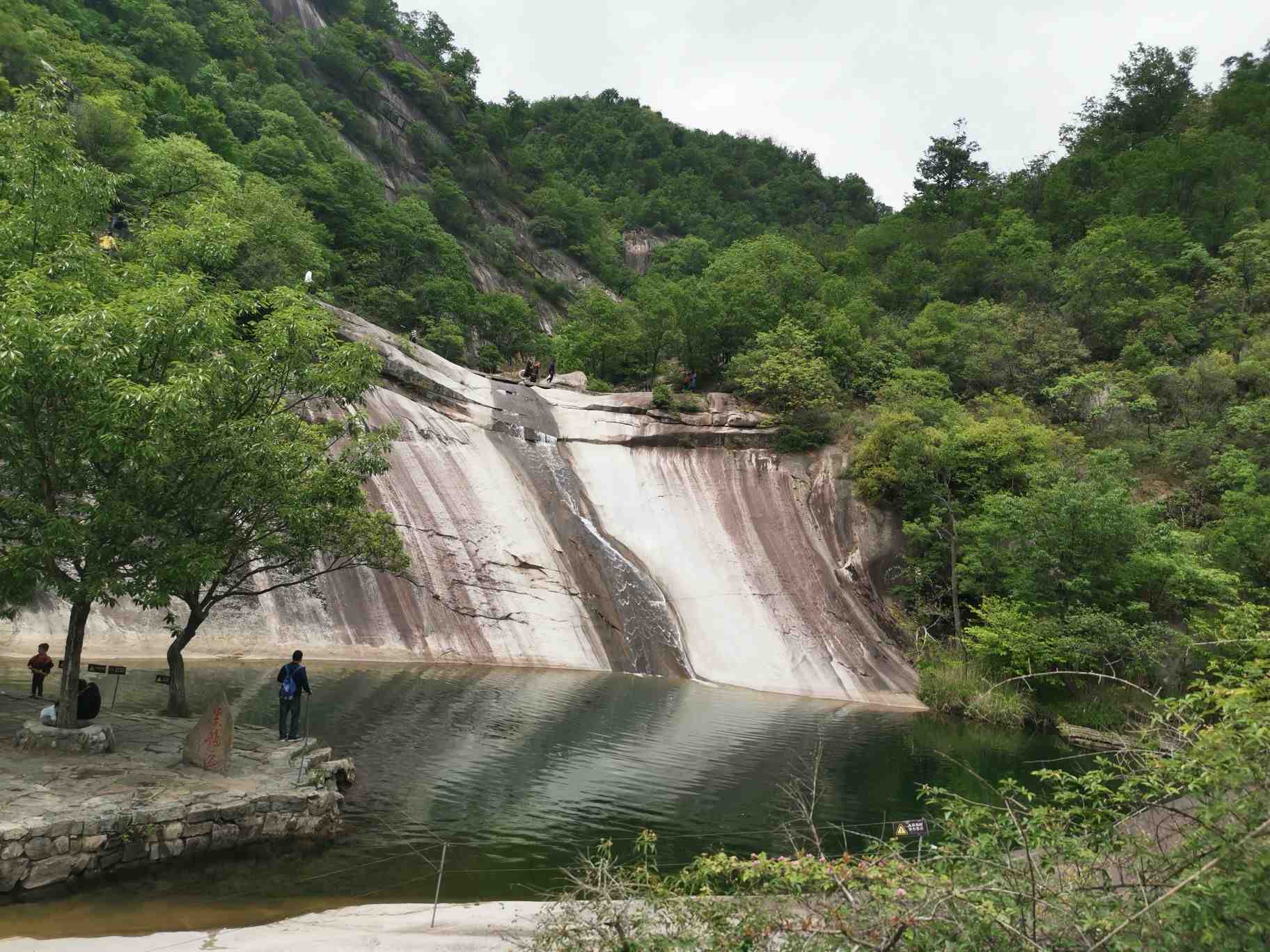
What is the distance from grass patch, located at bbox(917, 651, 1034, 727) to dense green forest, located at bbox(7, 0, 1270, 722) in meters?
0.11

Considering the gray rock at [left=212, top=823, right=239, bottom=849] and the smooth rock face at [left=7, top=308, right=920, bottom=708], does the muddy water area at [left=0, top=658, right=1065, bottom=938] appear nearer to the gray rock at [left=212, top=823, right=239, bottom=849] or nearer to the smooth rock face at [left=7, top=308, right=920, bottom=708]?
the gray rock at [left=212, top=823, right=239, bottom=849]

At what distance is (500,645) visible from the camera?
25.4 metres

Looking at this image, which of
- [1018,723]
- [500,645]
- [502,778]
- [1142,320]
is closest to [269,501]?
[502,778]

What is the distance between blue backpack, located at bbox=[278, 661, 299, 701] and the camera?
1213cm

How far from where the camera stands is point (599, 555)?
30078 millimetres

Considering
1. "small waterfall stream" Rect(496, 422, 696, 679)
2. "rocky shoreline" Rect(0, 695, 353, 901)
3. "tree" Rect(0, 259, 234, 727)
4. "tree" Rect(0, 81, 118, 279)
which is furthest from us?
"small waterfall stream" Rect(496, 422, 696, 679)

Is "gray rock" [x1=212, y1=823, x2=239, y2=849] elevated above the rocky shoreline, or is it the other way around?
the rocky shoreline

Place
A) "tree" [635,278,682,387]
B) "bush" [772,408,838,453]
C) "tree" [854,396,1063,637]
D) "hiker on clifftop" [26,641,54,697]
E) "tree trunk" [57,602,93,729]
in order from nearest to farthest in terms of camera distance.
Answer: "tree trunk" [57,602,93,729] < "hiker on clifftop" [26,641,54,697] < "tree" [854,396,1063,637] < "bush" [772,408,838,453] < "tree" [635,278,682,387]

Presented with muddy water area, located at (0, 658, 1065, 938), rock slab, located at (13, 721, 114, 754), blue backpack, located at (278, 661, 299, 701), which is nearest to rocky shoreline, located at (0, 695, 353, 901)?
rock slab, located at (13, 721, 114, 754)

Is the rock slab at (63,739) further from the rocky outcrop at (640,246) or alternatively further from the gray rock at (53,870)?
the rocky outcrop at (640,246)

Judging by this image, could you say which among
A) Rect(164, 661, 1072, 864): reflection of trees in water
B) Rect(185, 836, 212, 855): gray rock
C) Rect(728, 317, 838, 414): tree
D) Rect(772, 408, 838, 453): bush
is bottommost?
Rect(164, 661, 1072, 864): reflection of trees in water

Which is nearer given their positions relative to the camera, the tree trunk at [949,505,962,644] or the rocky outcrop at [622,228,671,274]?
the tree trunk at [949,505,962,644]

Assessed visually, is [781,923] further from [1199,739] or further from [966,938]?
[1199,739]

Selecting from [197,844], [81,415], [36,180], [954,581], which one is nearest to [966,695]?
[954,581]
